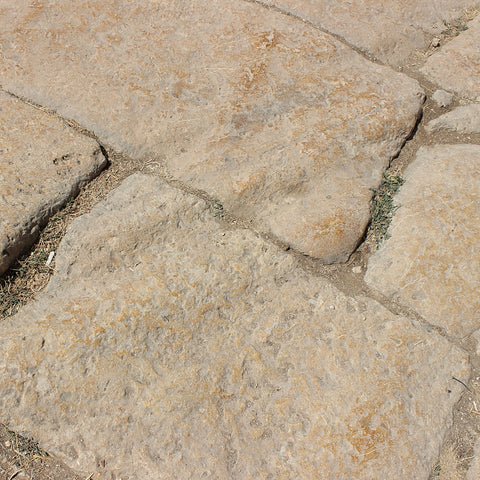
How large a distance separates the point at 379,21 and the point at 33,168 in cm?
147

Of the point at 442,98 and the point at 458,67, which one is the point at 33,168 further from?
the point at 458,67

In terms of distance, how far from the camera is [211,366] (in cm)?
134

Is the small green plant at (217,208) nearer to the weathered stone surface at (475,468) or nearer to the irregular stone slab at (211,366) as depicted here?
the irregular stone slab at (211,366)

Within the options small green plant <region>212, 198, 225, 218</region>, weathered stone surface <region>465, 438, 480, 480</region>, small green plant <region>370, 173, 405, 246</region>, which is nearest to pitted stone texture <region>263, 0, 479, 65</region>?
small green plant <region>370, 173, 405, 246</region>

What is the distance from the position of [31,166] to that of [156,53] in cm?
62

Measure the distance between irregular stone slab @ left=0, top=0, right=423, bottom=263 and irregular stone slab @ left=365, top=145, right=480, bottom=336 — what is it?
123mm

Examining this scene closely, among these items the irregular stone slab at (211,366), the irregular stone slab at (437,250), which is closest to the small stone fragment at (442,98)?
the irregular stone slab at (437,250)

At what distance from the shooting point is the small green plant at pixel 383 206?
1622mm

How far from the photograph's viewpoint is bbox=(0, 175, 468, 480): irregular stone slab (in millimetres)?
1254

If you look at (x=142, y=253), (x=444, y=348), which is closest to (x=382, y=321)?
(x=444, y=348)

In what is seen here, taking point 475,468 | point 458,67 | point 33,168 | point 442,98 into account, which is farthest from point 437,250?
point 33,168

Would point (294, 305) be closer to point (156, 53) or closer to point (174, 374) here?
point (174, 374)

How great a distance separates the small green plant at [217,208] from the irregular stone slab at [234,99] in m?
0.02

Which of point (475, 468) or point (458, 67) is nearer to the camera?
point (475, 468)
